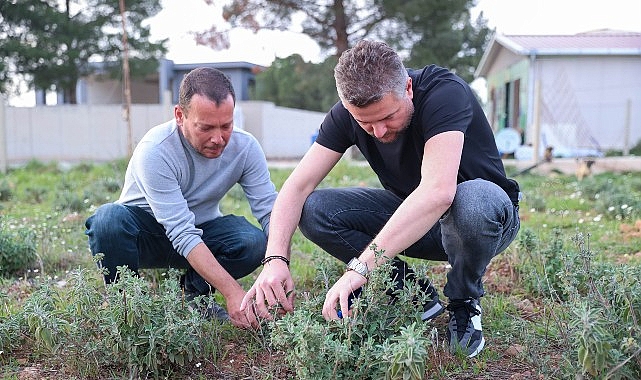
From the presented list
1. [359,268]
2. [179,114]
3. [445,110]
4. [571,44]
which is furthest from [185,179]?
[571,44]

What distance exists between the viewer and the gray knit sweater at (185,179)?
9.38ft

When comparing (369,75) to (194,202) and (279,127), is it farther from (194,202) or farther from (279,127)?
(279,127)

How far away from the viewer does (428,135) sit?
241 centimetres

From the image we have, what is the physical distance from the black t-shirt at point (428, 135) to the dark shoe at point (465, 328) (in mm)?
510

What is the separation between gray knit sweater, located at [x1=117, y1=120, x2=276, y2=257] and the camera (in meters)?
2.86

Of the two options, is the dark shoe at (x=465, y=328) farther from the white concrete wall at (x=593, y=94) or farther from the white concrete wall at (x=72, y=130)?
the white concrete wall at (x=72, y=130)

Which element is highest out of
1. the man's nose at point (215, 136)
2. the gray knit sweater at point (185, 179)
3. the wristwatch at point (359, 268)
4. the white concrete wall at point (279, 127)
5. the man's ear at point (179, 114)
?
the man's ear at point (179, 114)

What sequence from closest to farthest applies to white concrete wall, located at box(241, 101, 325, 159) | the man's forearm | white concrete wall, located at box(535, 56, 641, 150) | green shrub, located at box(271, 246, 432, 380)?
green shrub, located at box(271, 246, 432, 380), the man's forearm, white concrete wall, located at box(535, 56, 641, 150), white concrete wall, located at box(241, 101, 325, 159)

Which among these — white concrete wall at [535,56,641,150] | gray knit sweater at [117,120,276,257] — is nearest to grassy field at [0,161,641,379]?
gray knit sweater at [117,120,276,257]

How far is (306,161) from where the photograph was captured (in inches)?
111

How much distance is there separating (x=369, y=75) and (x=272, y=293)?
895 mm

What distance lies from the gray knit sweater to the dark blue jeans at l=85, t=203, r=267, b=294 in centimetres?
9

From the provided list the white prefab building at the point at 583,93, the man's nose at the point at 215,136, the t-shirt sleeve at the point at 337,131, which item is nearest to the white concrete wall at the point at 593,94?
the white prefab building at the point at 583,93

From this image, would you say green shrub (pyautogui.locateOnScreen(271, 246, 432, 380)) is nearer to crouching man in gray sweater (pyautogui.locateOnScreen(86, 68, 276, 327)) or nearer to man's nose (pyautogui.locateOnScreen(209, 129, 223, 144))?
crouching man in gray sweater (pyautogui.locateOnScreen(86, 68, 276, 327))
